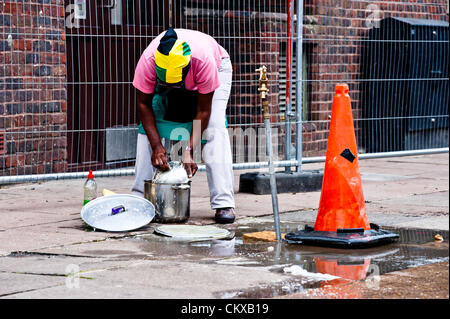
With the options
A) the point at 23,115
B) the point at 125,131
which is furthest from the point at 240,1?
the point at 23,115

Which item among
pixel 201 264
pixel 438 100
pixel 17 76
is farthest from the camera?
pixel 438 100

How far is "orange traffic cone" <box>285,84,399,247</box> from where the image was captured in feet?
20.5

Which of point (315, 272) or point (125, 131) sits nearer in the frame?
point (315, 272)

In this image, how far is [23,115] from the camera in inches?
373

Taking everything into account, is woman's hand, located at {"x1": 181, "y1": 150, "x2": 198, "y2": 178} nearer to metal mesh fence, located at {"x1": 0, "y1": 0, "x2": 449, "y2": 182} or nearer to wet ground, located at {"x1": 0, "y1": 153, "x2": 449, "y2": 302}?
wet ground, located at {"x1": 0, "y1": 153, "x2": 449, "y2": 302}

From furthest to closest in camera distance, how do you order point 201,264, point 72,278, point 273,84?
point 273,84
point 201,264
point 72,278

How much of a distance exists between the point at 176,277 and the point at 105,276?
0.39 meters

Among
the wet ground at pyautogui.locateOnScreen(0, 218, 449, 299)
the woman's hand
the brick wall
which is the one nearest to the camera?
the wet ground at pyautogui.locateOnScreen(0, 218, 449, 299)

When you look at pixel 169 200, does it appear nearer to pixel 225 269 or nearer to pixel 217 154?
pixel 217 154

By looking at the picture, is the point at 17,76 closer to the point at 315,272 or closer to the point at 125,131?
the point at 125,131

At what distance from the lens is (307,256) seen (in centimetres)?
585

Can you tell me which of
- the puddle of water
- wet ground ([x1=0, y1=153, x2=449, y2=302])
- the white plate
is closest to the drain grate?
wet ground ([x1=0, y1=153, x2=449, y2=302])

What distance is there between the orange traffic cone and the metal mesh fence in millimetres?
2808

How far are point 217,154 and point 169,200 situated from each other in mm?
548
